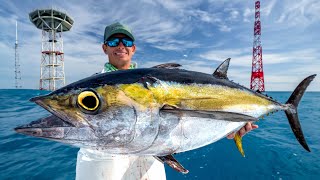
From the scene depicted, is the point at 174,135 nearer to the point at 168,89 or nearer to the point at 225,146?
the point at 168,89

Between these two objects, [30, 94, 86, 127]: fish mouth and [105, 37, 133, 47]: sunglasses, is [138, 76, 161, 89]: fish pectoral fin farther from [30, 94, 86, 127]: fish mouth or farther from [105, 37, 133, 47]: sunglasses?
[105, 37, 133, 47]: sunglasses

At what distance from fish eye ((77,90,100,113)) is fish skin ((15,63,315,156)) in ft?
0.11

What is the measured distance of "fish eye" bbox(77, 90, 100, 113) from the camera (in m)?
1.72

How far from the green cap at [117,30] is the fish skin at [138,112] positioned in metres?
2.21

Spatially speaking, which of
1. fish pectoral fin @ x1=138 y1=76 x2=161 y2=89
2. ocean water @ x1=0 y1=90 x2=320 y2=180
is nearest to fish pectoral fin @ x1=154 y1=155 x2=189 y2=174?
fish pectoral fin @ x1=138 y1=76 x2=161 y2=89

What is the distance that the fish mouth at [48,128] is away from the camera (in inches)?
63.4

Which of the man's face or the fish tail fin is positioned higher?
the man's face

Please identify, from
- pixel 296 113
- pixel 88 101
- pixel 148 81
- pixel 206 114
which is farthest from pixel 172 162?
pixel 296 113

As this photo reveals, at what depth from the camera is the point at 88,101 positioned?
1749mm

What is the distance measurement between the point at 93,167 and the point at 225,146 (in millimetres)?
8208

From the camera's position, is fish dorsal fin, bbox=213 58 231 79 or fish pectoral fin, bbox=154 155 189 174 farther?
fish dorsal fin, bbox=213 58 231 79

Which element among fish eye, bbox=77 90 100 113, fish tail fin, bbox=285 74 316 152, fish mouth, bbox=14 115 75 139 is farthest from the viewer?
fish tail fin, bbox=285 74 316 152

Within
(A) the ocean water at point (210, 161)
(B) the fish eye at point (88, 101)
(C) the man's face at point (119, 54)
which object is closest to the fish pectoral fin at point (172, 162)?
(B) the fish eye at point (88, 101)

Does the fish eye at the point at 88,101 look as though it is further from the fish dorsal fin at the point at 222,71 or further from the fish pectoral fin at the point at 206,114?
the fish dorsal fin at the point at 222,71
